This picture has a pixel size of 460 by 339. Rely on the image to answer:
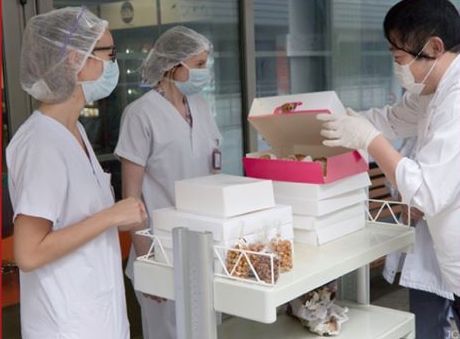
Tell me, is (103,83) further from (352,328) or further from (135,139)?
→ (352,328)

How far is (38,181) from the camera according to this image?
4.16ft

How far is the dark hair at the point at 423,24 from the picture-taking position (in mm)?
1448

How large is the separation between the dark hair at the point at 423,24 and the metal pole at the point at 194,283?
710mm

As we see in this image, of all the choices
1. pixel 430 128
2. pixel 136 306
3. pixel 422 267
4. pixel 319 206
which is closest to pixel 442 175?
pixel 430 128

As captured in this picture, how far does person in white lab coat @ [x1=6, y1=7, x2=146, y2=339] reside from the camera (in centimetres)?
127

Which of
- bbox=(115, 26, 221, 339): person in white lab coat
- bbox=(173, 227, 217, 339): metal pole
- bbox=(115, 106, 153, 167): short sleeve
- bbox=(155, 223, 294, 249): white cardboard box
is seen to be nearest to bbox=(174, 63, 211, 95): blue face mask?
bbox=(115, 26, 221, 339): person in white lab coat

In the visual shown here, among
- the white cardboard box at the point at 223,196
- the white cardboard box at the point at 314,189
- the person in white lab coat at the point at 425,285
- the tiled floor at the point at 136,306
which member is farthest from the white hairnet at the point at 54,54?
the tiled floor at the point at 136,306

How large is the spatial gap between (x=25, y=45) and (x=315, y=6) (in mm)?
2777

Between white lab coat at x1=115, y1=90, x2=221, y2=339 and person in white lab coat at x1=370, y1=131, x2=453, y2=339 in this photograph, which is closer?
person in white lab coat at x1=370, y1=131, x2=453, y2=339

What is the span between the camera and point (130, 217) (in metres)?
1.31

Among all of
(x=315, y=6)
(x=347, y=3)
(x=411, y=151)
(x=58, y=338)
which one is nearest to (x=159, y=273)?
(x=58, y=338)

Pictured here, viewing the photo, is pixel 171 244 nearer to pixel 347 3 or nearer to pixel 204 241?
pixel 204 241

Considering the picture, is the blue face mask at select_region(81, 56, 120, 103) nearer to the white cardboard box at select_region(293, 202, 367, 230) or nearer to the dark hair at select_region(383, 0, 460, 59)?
the white cardboard box at select_region(293, 202, 367, 230)

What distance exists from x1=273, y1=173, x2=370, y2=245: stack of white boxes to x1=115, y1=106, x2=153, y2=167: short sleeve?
0.70 metres
